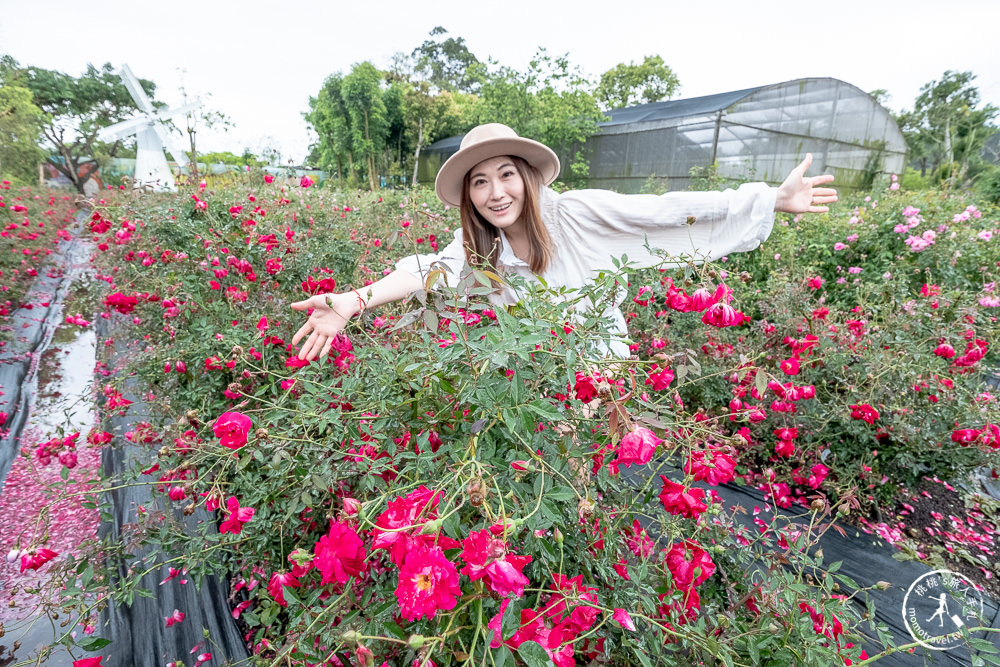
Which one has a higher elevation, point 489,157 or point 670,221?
point 489,157

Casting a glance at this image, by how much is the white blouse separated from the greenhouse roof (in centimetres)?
888


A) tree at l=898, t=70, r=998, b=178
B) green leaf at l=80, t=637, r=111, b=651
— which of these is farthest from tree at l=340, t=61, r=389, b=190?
tree at l=898, t=70, r=998, b=178

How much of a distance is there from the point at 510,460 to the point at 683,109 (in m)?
11.4

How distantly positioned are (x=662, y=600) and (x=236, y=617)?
1.28 metres

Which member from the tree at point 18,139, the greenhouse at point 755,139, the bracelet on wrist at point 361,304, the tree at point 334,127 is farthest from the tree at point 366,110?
the bracelet on wrist at point 361,304

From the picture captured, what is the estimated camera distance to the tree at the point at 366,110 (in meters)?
16.8

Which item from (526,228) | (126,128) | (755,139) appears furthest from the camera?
(126,128)

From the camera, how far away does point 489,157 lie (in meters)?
1.37

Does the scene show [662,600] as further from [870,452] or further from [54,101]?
[54,101]

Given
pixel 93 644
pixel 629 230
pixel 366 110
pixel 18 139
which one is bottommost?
pixel 93 644

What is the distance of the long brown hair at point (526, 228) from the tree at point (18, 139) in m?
14.1

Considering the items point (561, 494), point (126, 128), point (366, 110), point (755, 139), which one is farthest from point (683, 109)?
point (126, 128)

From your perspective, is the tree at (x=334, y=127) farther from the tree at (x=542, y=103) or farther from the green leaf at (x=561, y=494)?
the green leaf at (x=561, y=494)

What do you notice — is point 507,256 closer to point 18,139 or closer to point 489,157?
point 489,157
